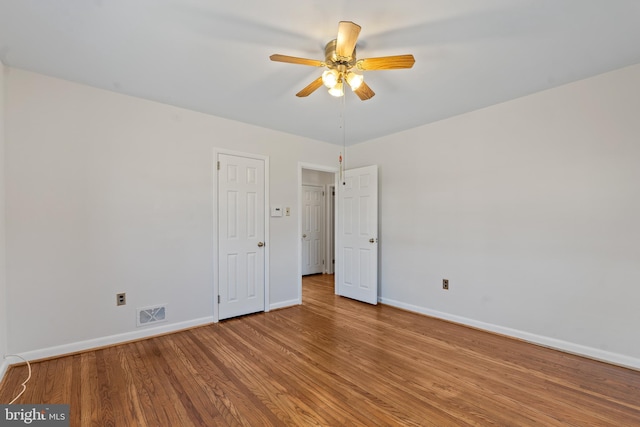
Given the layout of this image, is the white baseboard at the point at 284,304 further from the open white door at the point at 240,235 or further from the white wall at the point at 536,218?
the white wall at the point at 536,218

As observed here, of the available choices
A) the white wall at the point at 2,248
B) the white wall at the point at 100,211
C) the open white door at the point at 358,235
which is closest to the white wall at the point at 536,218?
the open white door at the point at 358,235

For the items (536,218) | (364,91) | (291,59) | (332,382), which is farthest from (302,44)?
(536,218)

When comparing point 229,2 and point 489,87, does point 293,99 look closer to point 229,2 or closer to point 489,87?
point 229,2

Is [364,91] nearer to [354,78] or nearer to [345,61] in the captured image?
[354,78]

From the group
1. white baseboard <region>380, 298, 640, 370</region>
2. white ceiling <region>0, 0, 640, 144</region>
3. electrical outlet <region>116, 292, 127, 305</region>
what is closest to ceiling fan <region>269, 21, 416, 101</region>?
white ceiling <region>0, 0, 640, 144</region>

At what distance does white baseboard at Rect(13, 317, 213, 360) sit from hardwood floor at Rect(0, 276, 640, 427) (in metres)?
0.08

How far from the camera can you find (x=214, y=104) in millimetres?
3104

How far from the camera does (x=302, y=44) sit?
A: 6.76 feet

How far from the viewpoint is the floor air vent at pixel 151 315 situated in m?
2.95

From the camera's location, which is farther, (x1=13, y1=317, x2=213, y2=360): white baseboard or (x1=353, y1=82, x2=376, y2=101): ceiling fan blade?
(x1=13, y1=317, x2=213, y2=360): white baseboard

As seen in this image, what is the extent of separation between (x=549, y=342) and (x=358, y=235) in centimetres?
248

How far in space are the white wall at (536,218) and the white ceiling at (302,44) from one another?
1.25ft

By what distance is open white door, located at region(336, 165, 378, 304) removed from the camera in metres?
4.17

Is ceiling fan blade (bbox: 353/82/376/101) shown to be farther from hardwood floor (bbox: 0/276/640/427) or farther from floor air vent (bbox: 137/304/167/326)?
floor air vent (bbox: 137/304/167/326)
